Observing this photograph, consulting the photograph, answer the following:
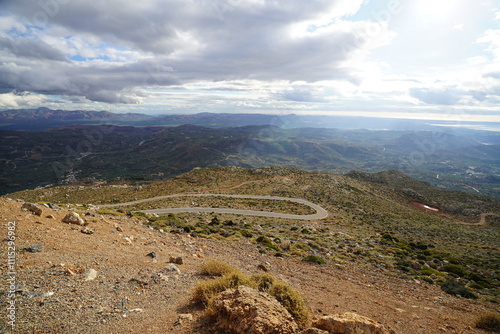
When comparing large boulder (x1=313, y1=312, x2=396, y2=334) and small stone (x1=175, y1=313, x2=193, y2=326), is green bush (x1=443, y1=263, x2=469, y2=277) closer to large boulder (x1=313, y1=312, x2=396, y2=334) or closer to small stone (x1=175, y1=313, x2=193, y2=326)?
large boulder (x1=313, y1=312, x2=396, y2=334)

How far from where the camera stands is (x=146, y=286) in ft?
28.6

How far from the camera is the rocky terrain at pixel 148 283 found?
6434 mm

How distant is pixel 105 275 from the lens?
8922 mm

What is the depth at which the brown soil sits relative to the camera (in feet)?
20.9

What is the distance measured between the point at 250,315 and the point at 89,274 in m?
6.85

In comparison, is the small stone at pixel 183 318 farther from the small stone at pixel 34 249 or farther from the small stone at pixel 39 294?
the small stone at pixel 34 249

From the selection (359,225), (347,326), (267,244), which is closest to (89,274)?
(347,326)

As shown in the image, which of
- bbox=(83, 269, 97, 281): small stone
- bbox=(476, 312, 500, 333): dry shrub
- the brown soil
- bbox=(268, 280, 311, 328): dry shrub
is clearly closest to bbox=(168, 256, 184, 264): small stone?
the brown soil

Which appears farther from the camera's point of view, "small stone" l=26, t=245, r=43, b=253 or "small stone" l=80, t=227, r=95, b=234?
"small stone" l=80, t=227, r=95, b=234

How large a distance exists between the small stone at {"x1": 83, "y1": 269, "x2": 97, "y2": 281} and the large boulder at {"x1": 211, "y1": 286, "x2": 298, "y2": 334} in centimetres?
519

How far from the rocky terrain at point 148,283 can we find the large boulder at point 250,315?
0.47 metres

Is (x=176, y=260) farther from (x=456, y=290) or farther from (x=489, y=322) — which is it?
(x=456, y=290)

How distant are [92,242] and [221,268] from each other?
7.44m

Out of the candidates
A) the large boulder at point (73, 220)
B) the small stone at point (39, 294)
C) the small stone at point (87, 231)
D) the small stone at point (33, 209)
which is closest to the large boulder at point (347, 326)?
the small stone at point (39, 294)
